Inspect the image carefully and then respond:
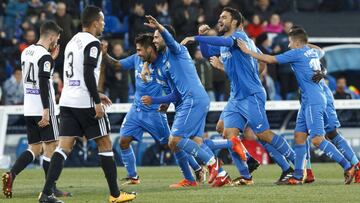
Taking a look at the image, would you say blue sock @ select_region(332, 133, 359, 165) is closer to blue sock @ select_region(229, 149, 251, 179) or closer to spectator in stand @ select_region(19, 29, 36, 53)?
blue sock @ select_region(229, 149, 251, 179)

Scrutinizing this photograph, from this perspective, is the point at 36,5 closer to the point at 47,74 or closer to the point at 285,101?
the point at 285,101

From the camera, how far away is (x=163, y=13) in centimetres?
2698

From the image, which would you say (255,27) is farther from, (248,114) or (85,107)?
(85,107)

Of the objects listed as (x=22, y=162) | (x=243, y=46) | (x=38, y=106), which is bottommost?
(x=22, y=162)

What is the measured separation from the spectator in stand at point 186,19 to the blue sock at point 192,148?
1096cm

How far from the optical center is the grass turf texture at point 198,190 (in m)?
13.6

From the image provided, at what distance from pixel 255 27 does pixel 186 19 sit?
1.78 meters

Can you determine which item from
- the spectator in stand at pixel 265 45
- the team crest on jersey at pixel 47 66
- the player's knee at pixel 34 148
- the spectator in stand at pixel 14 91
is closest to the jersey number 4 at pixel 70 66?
the team crest on jersey at pixel 47 66

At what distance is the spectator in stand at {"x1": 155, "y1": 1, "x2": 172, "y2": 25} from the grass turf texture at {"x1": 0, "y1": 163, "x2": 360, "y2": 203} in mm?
7707

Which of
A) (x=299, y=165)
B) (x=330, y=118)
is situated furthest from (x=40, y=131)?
(x=330, y=118)

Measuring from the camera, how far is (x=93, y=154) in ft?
79.7

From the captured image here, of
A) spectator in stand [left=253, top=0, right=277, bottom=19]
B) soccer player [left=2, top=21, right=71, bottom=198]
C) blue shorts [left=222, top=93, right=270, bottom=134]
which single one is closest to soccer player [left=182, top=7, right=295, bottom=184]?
blue shorts [left=222, top=93, right=270, bottom=134]

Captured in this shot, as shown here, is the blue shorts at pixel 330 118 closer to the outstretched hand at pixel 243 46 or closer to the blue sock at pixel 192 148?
the outstretched hand at pixel 243 46

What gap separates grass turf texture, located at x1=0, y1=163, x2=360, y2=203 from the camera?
44.6ft
